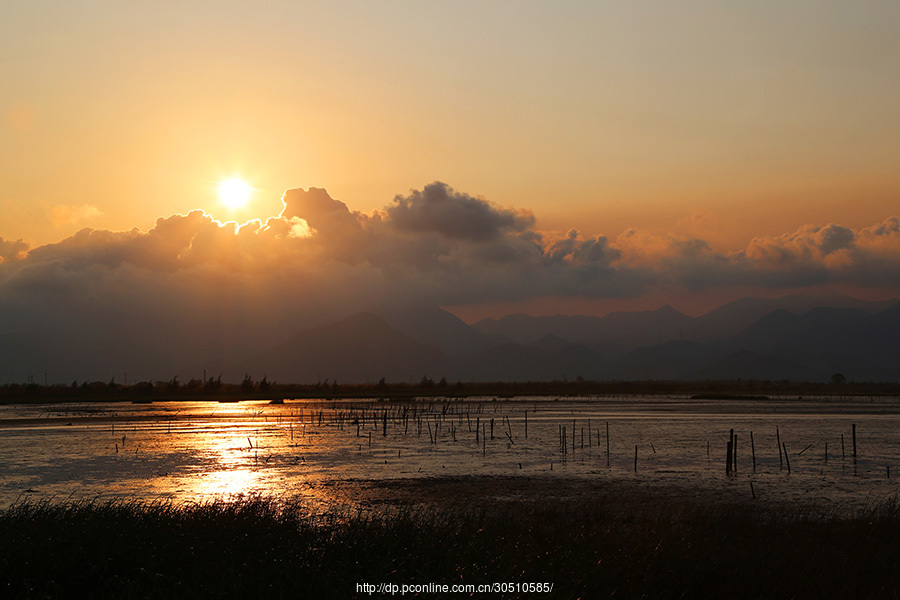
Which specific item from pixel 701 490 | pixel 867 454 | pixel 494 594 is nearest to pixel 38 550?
pixel 494 594

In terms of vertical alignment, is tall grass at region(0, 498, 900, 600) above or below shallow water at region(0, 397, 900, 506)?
above

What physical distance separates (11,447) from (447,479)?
107ft

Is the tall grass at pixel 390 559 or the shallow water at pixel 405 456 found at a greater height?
the tall grass at pixel 390 559

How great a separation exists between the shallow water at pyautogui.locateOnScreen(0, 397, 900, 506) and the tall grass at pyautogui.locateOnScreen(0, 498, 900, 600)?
11.5m

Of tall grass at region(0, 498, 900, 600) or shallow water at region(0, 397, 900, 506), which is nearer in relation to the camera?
tall grass at region(0, 498, 900, 600)

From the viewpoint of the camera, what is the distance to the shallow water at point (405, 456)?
29500mm

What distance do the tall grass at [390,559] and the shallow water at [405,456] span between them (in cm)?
1155

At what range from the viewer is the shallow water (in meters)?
29.5

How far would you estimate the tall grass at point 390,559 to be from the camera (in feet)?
38.6

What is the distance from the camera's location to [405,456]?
4125 cm

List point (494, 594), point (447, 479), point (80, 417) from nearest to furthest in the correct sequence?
point (494, 594) → point (447, 479) → point (80, 417)

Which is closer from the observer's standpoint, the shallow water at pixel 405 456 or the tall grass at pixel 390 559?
the tall grass at pixel 390 559

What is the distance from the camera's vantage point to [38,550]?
41.9ft

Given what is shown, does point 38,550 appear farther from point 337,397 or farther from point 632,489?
point 337,397
